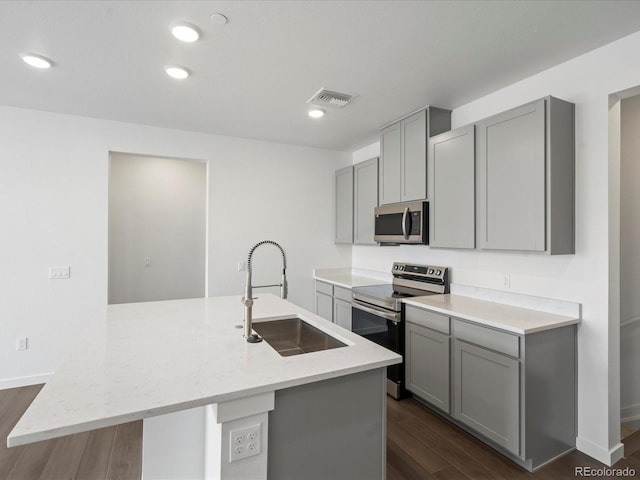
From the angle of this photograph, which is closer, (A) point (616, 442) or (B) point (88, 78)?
(A) point (616, 442)

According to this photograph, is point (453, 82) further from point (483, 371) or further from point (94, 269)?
point (94, 269)

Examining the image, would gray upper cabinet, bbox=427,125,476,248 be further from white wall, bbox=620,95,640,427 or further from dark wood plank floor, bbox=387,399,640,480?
dark wood plank floor, bbox=387,399,640,480

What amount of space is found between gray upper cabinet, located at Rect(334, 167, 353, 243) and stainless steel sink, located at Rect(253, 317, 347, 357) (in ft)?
7.47

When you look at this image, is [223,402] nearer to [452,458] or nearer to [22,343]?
[452,458]

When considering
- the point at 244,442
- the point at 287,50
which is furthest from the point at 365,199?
the point at 244,442

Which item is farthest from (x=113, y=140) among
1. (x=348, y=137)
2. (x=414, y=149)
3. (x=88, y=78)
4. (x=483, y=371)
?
(x=483, y=371)

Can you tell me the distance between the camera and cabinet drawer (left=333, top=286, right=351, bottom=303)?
3.79 m

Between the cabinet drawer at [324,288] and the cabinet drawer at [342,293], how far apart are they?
4.1 inches

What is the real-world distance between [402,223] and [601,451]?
82.3 inches

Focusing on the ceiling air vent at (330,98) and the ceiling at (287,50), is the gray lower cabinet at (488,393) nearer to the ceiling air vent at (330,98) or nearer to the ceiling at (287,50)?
the ceiling at (287,50)

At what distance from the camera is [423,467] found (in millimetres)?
2150

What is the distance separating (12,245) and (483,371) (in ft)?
13.6

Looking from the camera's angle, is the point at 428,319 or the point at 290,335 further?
the point at 428,319

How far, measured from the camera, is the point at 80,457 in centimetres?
223
